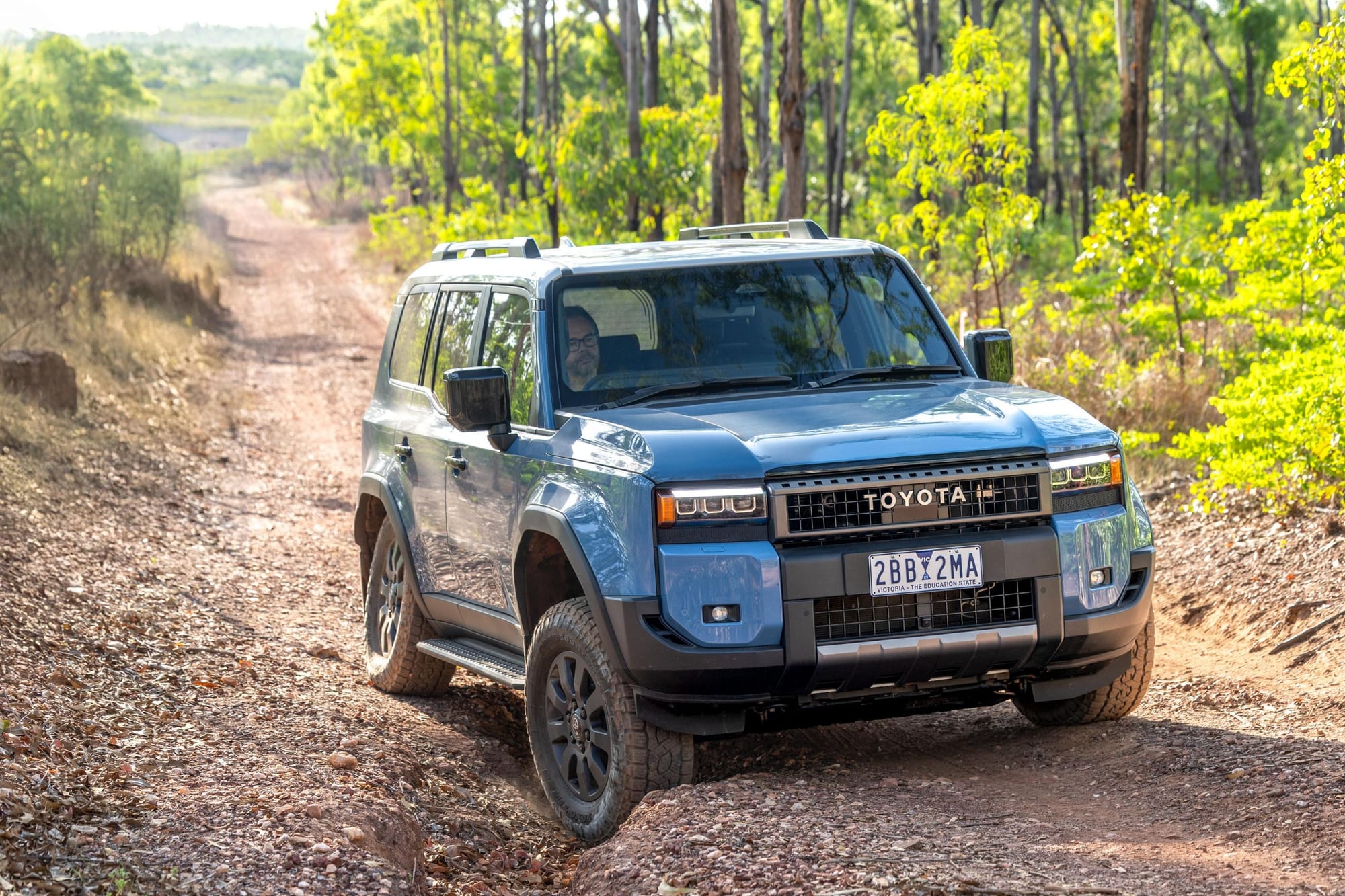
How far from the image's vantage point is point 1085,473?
5.23 metres

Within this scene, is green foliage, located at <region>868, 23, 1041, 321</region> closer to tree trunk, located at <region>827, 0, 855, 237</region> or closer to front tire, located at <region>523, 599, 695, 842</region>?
front tire, located at <region>523, 599, 695, 842</region>

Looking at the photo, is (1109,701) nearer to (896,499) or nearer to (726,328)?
(896,499)

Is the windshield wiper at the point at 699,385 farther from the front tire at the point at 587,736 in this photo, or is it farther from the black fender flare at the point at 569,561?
the front tire at the point at 587,736

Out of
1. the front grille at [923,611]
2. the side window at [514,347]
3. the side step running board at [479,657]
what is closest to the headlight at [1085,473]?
the front grille at [923,611]

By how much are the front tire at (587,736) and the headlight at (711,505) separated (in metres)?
0.57

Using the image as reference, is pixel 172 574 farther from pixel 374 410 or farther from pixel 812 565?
pixel 812 565

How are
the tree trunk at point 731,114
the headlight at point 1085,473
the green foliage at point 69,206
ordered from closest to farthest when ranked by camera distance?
the headlight at point 1085,473
the tree trunk at point 731,114
the green foliage at point 69,206

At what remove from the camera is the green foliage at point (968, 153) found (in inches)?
569

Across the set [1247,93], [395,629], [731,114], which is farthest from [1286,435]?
[1247,93]

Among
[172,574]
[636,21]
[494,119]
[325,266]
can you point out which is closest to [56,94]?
[325,266]

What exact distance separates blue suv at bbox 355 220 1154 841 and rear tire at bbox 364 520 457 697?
671mm

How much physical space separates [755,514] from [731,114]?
1279 cm

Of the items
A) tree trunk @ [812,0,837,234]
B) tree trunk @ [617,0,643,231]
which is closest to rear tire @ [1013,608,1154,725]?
tree trunk @ [617,0,643,231]

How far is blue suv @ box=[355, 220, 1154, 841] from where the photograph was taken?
4.88 meters
